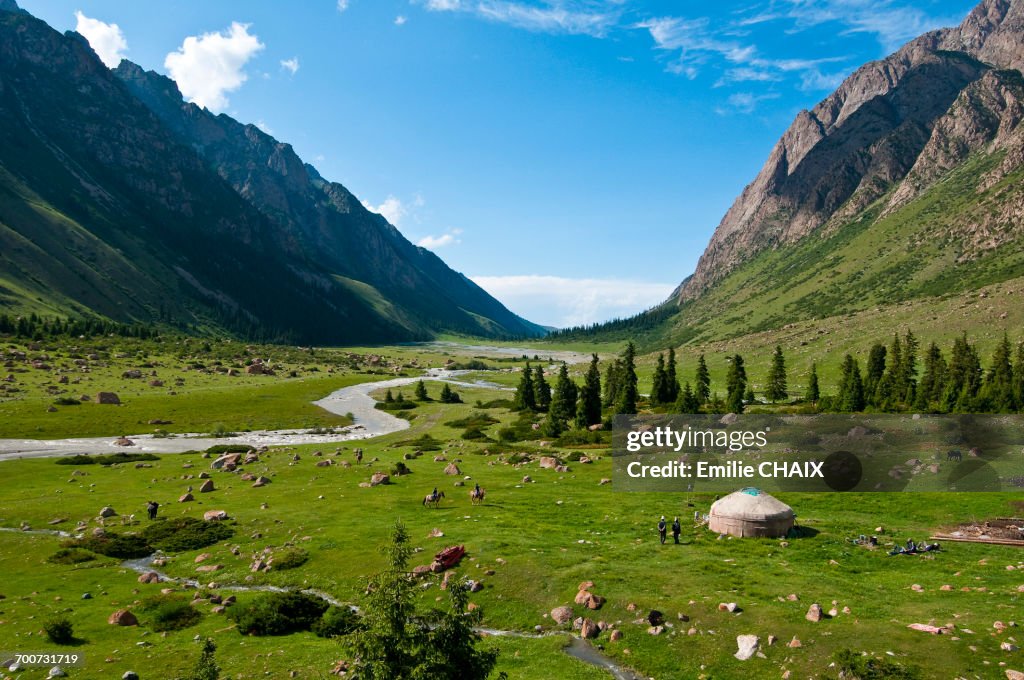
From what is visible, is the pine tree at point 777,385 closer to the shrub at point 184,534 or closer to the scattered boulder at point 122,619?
the shrub at point 184,534

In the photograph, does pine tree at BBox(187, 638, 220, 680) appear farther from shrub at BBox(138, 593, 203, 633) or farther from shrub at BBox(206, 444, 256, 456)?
shrub at BBox(206, 444, 256, 456)

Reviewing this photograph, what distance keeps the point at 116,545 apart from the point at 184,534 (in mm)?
4128

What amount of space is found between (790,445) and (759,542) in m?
30.0

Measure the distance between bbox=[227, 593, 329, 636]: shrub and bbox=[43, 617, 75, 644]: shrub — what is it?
656 cm

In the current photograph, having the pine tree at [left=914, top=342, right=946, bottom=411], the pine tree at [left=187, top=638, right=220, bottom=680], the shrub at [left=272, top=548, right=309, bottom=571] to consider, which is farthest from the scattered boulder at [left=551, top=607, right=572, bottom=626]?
the pine tree at [left=914, top=342, right=946, bottom=411]

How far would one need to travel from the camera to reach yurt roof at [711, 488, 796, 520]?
36.0 meters

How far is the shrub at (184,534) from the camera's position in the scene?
1570 inches

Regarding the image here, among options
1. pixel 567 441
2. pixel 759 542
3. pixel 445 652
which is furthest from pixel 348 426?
pixel 445 652

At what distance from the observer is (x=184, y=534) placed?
41.5 metres

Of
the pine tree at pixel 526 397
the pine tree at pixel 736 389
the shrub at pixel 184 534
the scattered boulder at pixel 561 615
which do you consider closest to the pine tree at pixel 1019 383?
the pine tree at pixel 736 389

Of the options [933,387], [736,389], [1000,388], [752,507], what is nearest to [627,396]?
[736,389]

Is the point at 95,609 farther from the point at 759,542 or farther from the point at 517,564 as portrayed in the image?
the point at 759,542

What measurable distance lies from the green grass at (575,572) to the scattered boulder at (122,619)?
20.5 inches

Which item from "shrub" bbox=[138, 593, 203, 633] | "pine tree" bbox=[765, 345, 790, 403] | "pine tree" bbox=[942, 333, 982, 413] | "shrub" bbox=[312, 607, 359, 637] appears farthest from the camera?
"pine tree" bbox=[765, 345, 790, 403]
